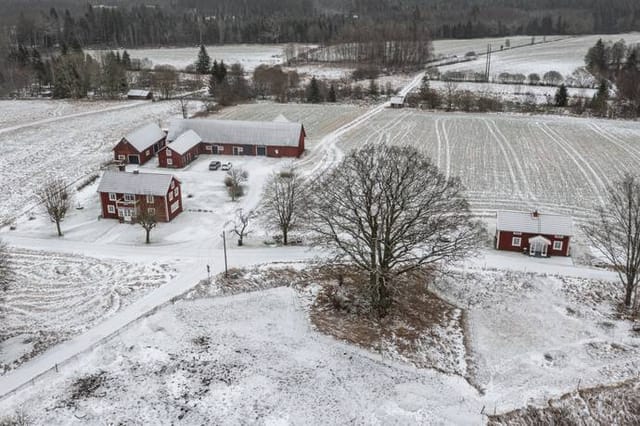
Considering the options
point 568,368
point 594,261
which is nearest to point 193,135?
point 594,261

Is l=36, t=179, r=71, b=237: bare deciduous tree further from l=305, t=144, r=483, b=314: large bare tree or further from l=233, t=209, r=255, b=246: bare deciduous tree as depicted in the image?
l=305, t=144, r=483, b=314: large bare tree

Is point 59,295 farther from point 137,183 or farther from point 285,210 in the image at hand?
point 285,210

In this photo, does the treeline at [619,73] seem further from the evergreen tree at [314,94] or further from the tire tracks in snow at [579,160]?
the evergreen tree at [314,94]

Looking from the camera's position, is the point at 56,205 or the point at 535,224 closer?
the point at 535,224

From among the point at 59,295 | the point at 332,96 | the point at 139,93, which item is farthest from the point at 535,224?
the point at 139,93

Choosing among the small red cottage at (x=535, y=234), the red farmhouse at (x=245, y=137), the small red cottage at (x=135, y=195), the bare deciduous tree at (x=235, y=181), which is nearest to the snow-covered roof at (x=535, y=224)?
the small red cottage at (x=535, y=234)
